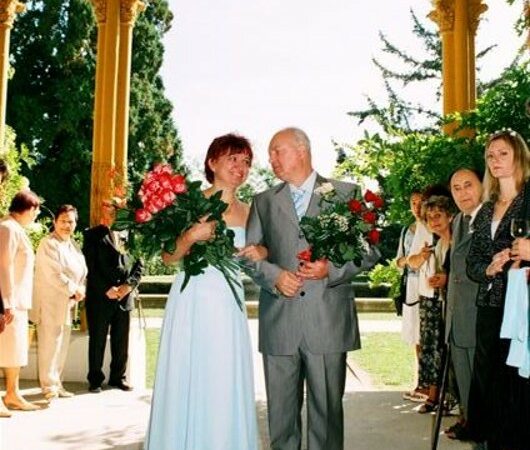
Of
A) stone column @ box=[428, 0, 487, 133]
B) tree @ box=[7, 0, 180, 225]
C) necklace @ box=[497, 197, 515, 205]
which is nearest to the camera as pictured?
necklace @ box=[497, 197, 515, 205]

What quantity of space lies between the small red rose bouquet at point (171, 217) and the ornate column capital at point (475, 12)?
29.4 ft

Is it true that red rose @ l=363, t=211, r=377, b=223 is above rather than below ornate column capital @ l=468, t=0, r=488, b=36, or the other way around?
below

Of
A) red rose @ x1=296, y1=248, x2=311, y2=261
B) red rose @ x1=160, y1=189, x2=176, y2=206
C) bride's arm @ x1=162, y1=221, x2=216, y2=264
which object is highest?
red rose @ x1=160, y1=189, x2=176, y2=206

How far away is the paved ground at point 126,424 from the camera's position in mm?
5137

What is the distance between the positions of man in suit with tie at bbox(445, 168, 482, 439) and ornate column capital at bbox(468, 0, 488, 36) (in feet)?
23.8

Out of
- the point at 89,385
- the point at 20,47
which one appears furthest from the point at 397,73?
the point at 89,385

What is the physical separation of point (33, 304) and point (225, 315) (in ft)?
14.0

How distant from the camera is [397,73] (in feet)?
121

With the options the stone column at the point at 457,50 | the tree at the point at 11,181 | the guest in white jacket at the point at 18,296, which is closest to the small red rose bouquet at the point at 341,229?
the guest in white jacket at the point at 18,296

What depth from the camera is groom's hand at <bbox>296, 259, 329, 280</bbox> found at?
11.6 feet

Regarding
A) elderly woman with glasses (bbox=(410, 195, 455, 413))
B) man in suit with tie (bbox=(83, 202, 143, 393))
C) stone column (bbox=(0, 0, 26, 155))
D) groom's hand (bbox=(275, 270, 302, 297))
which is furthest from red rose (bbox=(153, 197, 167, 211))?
stone column (bbox=(0, 0, 26, 155))

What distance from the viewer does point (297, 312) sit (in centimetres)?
374

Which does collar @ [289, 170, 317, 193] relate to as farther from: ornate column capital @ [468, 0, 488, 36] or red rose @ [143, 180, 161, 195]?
ornate column capital @ [468, 0, 488, 36]

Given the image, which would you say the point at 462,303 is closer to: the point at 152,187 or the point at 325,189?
the point at 325,189
